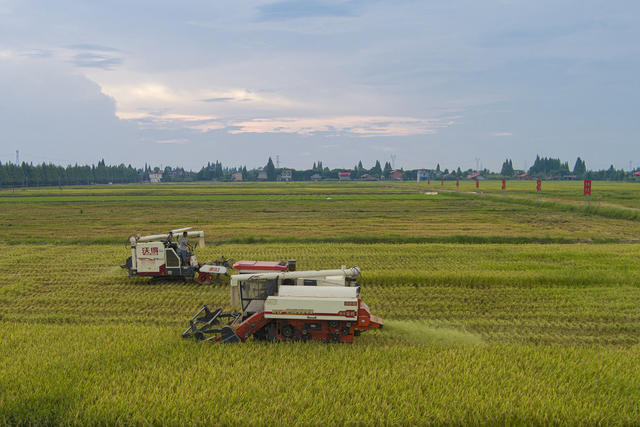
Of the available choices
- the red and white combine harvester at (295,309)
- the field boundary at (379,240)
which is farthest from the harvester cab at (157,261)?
the field boundary at (379,240)

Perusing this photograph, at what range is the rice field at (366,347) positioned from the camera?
7.91m

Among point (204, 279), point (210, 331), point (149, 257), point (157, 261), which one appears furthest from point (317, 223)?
point (210, 331)

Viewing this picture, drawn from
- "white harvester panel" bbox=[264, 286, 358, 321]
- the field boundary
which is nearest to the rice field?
"white harvester panel" bbox=[264, 286, 358, 321]

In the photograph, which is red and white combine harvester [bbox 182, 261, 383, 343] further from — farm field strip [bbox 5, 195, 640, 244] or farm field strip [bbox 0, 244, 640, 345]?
farm field strip [bbox 5, 195, 640, 244]

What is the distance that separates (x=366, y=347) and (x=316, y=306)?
63.5 inches

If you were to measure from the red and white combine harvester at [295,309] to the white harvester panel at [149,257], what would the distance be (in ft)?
22.3

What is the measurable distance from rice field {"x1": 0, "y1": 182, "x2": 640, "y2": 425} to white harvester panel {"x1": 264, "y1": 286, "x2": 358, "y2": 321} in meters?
0.75

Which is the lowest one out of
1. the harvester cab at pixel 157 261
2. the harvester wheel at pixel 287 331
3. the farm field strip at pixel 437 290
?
the farm field strip at pixel 437 290

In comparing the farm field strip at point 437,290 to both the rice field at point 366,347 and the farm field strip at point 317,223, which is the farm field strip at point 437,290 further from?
the farm field strip at point 317,223

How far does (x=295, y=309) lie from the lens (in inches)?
404

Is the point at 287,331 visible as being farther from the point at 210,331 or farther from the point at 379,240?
A: the point at 379,240

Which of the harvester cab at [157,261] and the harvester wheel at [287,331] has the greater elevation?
the harvester cab at [157,261]

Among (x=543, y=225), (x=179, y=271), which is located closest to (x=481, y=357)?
(x=179, y=271)

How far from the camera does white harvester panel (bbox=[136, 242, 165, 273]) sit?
17.3m
